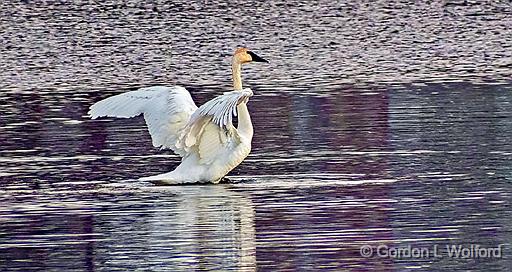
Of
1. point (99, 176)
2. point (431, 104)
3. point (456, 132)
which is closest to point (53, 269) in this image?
point (99, 176)

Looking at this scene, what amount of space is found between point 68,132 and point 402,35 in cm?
1174

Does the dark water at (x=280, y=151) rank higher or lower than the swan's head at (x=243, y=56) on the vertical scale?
lower

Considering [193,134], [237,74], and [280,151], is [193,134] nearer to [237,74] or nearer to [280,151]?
[237,74]

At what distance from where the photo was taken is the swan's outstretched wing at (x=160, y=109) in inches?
517

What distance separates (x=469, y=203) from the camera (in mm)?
10992

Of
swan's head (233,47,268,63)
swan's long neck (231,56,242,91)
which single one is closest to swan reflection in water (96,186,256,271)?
swan's long neck (231,56,242,91)

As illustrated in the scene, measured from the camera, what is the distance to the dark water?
31.8 feet

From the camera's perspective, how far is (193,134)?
12.9m
